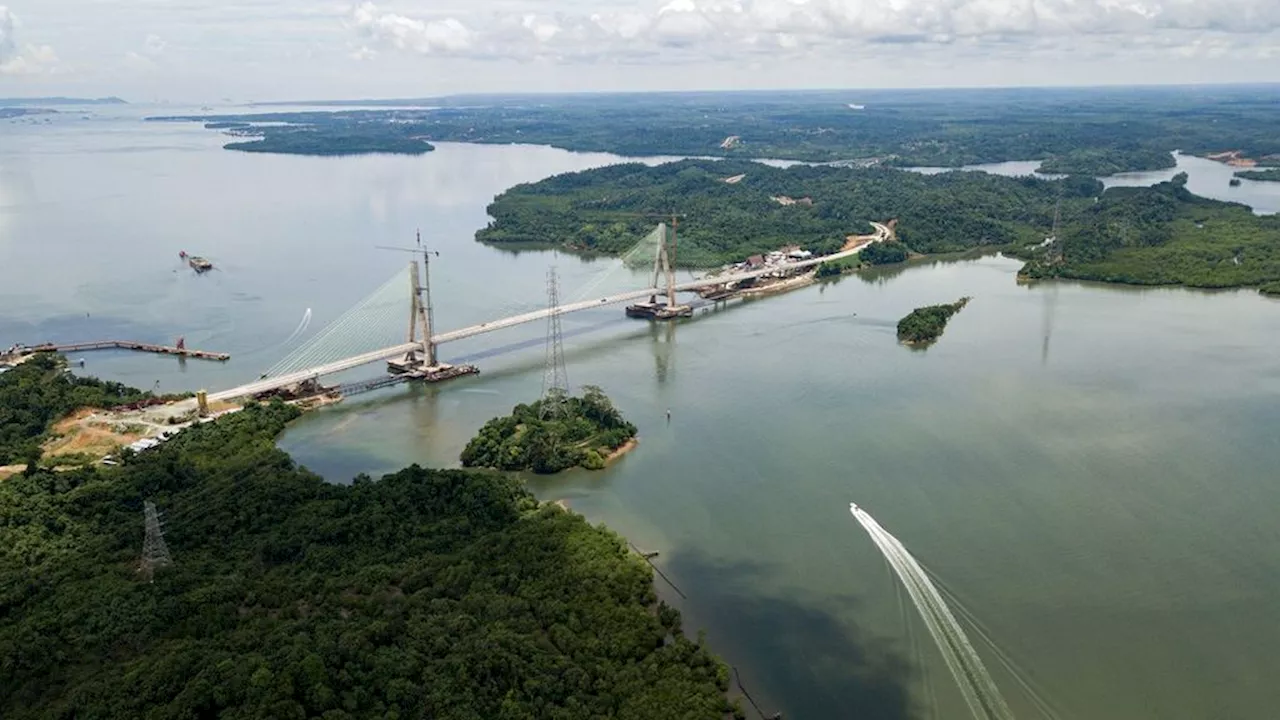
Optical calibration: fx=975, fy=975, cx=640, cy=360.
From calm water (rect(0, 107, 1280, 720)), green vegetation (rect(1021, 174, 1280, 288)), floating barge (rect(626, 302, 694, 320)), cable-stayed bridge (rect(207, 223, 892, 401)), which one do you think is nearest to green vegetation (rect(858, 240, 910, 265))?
calm water (rect(0, 107, 1280, 720))

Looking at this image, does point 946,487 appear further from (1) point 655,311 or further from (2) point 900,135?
(2) point 900,135

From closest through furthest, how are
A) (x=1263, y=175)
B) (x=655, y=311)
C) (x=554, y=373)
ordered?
(x=554, y=373) < (x=655, y=311) < (x=1263, y=175)

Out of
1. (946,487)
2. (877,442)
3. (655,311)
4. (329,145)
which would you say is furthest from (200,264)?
(329,145)

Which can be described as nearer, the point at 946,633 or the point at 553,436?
the point at 946,633

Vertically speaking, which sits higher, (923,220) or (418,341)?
(923,220)

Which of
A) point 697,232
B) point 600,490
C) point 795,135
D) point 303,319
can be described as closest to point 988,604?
point 600,490

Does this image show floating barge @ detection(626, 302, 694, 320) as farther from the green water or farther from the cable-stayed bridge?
the green water

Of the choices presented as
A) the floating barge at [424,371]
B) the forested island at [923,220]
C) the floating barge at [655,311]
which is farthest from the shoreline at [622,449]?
the forested island at [923,220]

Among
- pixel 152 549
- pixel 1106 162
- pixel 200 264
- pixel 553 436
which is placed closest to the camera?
pixel 152 549

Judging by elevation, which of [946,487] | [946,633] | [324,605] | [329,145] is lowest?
[946,633]
